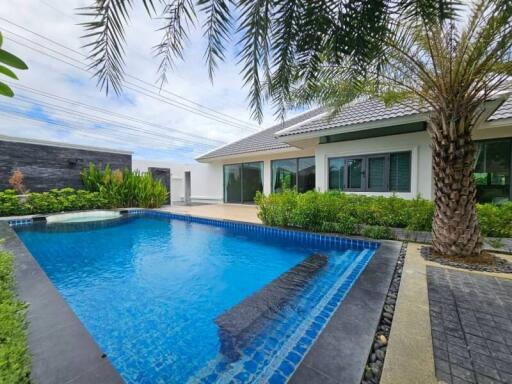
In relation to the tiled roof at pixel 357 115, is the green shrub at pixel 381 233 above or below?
below

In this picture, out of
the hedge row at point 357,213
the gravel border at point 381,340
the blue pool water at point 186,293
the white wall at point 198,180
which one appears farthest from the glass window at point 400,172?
the white wall at point 198,180

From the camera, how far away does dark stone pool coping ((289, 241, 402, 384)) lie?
1869mm

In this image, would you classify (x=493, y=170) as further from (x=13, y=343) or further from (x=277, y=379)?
(x=13, y=343)

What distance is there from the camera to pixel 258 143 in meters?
16.2

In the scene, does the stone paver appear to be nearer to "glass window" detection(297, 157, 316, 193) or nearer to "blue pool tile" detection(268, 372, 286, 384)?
"blue pool tile" detection(268, 372, 286, 384)

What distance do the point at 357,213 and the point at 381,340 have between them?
218 inches

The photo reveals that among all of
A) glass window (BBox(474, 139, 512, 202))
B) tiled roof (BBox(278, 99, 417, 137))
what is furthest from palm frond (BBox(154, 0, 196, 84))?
glass window (BBox(474, 139, 512, 202))

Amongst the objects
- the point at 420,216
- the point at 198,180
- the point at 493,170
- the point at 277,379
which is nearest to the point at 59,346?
the point at 277,379

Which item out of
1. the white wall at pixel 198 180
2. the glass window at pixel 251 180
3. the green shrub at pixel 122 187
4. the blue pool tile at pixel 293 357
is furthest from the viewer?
the white wall at pixel 198 180

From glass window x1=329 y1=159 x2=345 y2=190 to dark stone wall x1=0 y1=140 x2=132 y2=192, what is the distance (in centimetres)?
1482

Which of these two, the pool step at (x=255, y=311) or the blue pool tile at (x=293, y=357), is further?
the pool step at (x=255, y=311)

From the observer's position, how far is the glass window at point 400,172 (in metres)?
8.87

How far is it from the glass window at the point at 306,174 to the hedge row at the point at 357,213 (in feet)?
17.0

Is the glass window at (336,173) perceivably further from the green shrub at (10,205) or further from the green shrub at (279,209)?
the green shrub at (10,205)
